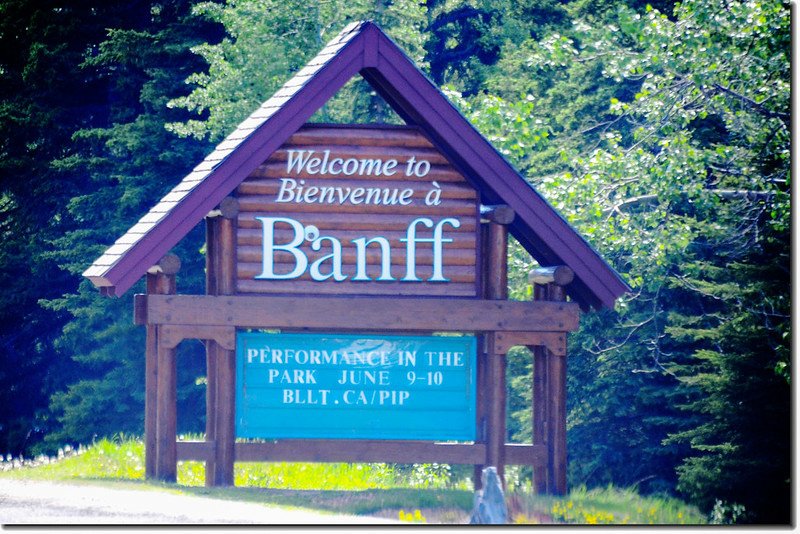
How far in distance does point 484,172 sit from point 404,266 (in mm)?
1548

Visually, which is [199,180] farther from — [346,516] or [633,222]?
[633,222]

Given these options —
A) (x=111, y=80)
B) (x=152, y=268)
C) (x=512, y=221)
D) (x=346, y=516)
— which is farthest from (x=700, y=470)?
(x=111, y=80)

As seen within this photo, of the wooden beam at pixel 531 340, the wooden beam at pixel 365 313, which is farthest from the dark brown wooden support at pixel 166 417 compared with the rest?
the wooden beam at pixel 531 340

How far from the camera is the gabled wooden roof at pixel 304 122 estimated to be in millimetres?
17406

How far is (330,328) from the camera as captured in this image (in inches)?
719

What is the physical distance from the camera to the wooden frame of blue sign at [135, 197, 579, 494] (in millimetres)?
17875

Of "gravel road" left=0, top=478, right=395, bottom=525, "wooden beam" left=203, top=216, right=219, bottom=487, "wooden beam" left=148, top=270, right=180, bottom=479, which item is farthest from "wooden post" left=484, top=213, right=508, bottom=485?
"wooden beam" left=148, top=270, right=180, bottom=479

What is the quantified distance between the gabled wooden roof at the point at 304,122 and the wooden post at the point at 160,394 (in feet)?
1.99

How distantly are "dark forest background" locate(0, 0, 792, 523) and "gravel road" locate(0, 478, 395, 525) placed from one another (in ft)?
23.7

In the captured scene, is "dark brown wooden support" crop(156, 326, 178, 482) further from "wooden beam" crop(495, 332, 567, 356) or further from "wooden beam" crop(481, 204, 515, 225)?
"wooden beam" crop(481, 204, 515, 225)

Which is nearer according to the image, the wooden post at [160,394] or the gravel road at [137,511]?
the gravel road at [137,511]

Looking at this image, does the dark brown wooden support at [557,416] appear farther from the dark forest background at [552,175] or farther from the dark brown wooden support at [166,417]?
the dark brown wooden support at [166,417]

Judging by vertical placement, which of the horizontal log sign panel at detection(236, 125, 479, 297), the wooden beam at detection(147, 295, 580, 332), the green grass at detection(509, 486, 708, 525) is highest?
the horizontal log sign panel at detection(236, 125, 479, 297)

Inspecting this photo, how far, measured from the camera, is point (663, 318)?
86.0 feet
